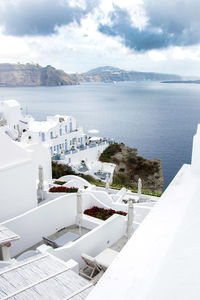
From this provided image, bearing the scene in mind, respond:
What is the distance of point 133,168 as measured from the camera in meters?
45.0

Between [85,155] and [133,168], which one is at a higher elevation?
[85,155]

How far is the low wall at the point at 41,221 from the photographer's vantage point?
10.7m

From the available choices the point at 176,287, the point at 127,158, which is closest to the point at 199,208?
the point at 176,287

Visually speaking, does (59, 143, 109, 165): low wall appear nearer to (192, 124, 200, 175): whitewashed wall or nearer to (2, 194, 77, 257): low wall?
(2, 194, 77, 257): low wall

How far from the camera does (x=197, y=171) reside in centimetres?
691

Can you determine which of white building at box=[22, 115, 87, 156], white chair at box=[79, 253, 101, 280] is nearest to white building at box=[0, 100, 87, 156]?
white building at box=[22, 115, 87, 156]

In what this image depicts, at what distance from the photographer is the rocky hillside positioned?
41.3 m

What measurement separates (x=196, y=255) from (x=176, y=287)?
809mm

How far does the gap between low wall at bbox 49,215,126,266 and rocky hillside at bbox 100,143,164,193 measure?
1101 inches

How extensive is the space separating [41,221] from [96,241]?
2.69m

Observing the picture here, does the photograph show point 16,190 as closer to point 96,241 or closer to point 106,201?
point 96,241

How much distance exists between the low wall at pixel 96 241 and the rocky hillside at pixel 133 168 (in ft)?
91.7

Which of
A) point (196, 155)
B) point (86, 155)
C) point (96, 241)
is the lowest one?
point (86, 155)

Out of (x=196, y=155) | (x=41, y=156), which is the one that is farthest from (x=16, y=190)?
(x=41, y=156)
